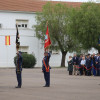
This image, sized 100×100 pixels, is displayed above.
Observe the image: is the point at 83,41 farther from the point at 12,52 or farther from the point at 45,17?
the point at 12,52

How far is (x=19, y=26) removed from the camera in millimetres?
51281

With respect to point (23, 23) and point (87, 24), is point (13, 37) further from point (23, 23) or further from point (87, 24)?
point (87, 24)

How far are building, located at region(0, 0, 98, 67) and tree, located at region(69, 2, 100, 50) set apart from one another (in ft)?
51.8

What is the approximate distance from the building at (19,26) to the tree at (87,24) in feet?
51.8

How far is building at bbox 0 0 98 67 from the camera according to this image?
164 feet

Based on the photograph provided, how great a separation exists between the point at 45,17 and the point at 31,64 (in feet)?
21.6

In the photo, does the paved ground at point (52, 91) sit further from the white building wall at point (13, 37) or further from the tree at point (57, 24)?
the white building wall at point (13, 37)

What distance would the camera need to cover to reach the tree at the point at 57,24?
4772 centimetres

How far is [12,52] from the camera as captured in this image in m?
50.9

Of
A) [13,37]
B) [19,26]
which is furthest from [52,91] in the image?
[19,26]

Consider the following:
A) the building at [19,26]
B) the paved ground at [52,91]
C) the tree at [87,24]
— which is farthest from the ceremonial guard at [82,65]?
the building at [19,26]

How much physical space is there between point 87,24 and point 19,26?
18.4m

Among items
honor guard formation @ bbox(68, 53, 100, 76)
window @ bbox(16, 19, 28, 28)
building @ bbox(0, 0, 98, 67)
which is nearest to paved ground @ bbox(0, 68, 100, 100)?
honor guard formation @ bbox(68, 53, 100, 76)

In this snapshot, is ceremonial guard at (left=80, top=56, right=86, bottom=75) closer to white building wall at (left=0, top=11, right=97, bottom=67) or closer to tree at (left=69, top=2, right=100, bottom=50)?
tree at (left=69, top=2, right=100, bottom=50)
